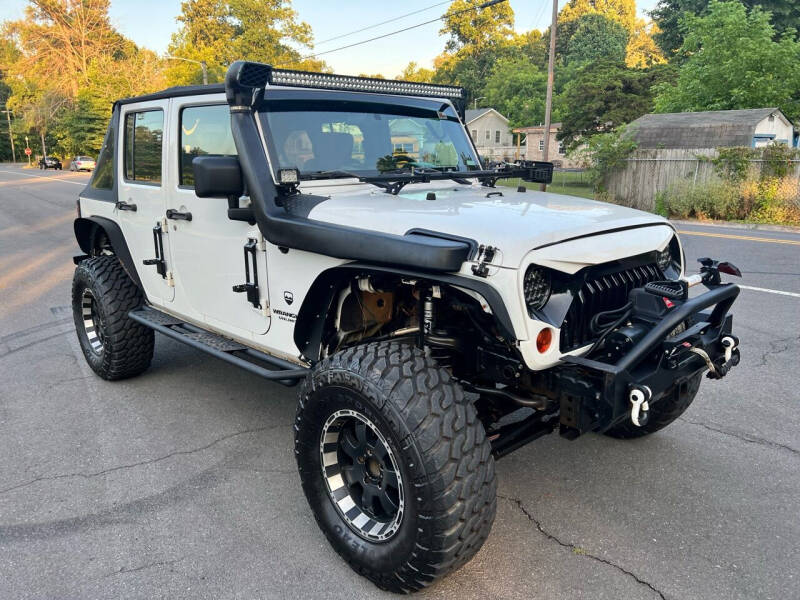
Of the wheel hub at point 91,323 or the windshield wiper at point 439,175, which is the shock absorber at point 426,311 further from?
the wheel hub at point 91,323

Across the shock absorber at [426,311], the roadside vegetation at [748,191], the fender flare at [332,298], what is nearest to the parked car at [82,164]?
the roadside vegetation at [748,191]

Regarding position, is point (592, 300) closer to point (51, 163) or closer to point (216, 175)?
point (216, 175)

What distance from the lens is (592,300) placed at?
2834 millimetres

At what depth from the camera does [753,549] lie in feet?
9.62

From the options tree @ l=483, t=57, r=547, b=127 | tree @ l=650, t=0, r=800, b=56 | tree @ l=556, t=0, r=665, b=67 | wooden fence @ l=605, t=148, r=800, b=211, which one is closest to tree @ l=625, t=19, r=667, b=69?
tree @ l=556, t=0, r=665, b=67

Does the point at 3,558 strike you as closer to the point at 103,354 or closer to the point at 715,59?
the point at 103,354

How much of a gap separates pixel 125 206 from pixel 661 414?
3883mm

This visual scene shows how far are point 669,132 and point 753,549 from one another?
2343 centimetres

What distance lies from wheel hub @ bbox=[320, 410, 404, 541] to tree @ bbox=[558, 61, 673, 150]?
3510 cm

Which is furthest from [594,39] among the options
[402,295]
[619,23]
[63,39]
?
[402,295]

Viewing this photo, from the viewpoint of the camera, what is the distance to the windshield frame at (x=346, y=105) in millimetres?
3389

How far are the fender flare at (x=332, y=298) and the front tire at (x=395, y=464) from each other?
A: 0.33m

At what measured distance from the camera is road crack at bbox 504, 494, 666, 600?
107 inches

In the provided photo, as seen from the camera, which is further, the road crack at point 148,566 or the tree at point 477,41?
the tree at point 477,41
